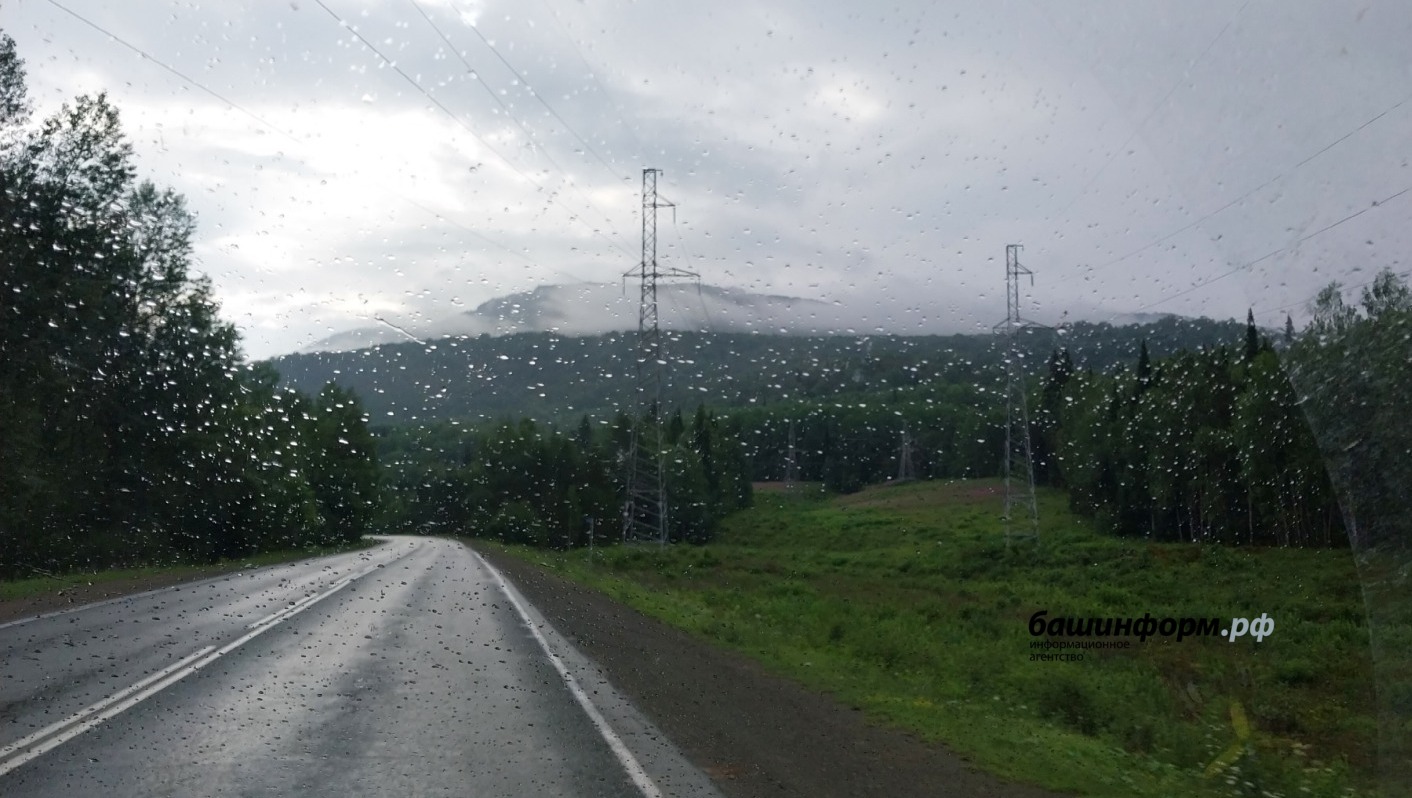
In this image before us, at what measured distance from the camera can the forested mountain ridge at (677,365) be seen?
614 inches

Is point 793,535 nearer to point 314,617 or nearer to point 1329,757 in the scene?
point 314,617

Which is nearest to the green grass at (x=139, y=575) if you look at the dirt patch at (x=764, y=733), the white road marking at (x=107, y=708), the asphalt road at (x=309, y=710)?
the asphalt road at (x=309, y=710)

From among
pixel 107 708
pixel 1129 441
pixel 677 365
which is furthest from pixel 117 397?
pixel 1129 441

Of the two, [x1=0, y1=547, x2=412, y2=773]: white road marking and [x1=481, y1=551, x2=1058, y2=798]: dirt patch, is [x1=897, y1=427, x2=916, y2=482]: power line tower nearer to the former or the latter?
[x1=481, y1=551, x2=1058, y2=798]: dirt patch

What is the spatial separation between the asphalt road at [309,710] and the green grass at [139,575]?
515 centimetres

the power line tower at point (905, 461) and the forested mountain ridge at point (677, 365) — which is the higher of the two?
the forested mountain ridge at point (677, 365)

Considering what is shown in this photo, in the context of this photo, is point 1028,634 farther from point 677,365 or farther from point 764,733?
point 764,733

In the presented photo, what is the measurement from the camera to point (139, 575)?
26.3 m

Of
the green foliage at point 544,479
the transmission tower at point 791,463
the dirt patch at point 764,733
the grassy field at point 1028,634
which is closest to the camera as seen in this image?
the dirt patch at point 764,733

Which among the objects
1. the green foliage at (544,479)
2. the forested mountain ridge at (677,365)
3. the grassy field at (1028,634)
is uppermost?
the forested mountain ridge at (677,365)

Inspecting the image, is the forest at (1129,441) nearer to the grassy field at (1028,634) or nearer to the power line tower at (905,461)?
the power line tower at (905,461)

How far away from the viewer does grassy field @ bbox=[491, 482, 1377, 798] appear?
11398 mm

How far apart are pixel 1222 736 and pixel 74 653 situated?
12465mm

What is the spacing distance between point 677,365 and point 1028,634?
8842mm
